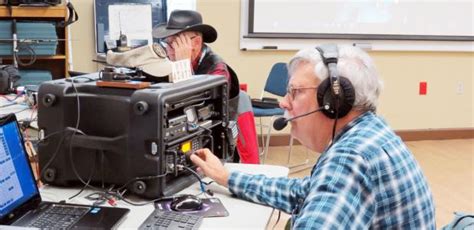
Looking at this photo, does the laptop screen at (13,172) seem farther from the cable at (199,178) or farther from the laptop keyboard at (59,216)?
the cable at (199,178)

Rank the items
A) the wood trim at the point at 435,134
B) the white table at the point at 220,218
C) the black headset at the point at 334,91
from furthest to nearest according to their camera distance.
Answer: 1. the wood trim at the point at 435,134
2. the white table at the point at 220,218
3. the black headset at the point at 334,91

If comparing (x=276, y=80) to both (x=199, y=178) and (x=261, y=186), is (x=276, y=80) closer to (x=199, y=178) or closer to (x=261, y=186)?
(x=199, y=178)

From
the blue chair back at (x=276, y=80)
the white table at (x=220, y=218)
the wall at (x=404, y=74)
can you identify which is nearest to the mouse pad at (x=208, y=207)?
the white table at (x=220, y=218)

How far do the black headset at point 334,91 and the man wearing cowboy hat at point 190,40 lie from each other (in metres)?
1.32

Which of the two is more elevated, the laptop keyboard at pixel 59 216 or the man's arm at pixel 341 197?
the man's arm at pixel 341 197

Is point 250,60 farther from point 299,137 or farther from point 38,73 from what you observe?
point 299,137

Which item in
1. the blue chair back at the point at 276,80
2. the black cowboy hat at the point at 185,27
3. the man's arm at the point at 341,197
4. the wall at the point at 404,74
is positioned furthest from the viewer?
the wall at the point at 404,74

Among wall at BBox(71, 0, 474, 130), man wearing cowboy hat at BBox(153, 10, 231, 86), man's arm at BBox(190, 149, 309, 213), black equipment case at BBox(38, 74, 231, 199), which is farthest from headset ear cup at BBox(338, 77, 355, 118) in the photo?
wall at BBox(71, 0, 474, 130)

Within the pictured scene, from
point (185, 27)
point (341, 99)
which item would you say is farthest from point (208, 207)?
point (185, 27)

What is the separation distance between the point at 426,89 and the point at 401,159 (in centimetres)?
→ 442

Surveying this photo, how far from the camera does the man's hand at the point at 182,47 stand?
2.72 metres

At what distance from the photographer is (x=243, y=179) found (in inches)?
66.4

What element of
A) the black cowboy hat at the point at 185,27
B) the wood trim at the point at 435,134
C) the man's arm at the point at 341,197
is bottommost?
the wood trim at the point at 435,134

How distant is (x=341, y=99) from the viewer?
126cm
